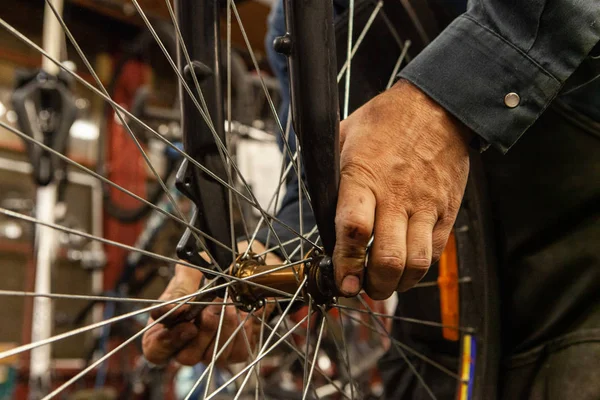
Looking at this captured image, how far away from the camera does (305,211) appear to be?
0.64 metres

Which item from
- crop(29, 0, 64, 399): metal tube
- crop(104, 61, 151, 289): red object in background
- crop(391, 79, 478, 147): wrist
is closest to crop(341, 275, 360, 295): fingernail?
crop(391, 79, 478, 147): wrist

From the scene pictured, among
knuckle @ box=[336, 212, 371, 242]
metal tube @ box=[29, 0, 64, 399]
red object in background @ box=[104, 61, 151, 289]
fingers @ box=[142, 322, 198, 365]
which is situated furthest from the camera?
red object in background @ box=[104, 61, 151, 289]

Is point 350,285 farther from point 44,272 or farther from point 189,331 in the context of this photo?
point 44,272

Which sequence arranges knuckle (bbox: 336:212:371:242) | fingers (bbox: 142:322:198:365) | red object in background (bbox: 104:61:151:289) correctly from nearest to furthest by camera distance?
1. knuckle (bbox: 336:212:371:242)
2. fingers (bbox: 142:322:198:365)
3. red object in background (bbox: 104:61:151:289)

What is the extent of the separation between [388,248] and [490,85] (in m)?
0.13

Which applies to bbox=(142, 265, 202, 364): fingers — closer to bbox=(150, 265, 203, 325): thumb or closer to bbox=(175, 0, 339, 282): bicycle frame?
bbox=(150, 265, 203, 325): thumb

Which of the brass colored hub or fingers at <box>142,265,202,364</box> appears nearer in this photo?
the brass colored hub

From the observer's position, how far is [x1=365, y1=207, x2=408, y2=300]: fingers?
1.18ft

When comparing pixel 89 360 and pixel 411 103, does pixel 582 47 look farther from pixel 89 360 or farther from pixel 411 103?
pixel 89 360

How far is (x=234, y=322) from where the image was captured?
564 millimetres

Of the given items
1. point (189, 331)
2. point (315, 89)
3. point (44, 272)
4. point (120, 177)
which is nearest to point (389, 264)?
point (315, 89)

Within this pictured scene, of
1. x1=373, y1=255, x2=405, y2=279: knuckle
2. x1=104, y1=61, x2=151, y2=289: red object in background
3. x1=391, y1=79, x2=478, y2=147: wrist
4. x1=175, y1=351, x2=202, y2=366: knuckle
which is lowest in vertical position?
x1=175, y1=351, x2=202, y2=366: knuckle

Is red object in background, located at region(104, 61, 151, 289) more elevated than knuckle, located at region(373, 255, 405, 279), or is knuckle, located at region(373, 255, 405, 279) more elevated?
red object in background, located at region(104, 61, 151, 289)

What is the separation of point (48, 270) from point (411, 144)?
1302 mm
